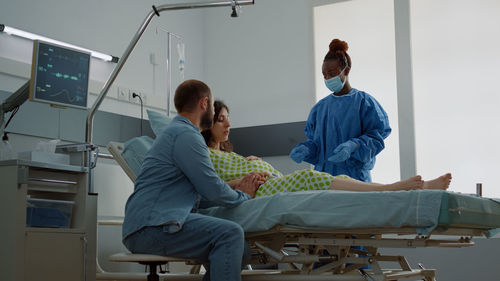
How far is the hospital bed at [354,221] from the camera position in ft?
6.51

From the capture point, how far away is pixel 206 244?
220 cm

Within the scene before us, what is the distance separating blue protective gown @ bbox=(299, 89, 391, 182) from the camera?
10.4ft

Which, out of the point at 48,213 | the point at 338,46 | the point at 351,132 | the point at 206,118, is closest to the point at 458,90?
the point at 338,46

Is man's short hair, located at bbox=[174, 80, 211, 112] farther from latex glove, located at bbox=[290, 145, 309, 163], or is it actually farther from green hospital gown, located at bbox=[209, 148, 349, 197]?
latex glove, located at bbox=[290, 145, 309, 163]

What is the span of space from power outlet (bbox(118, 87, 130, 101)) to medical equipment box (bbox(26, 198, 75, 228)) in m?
1.76

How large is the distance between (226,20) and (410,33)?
1832mm

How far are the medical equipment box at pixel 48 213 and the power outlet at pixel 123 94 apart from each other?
1764mm

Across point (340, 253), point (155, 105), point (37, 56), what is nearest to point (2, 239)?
point (37, 56)

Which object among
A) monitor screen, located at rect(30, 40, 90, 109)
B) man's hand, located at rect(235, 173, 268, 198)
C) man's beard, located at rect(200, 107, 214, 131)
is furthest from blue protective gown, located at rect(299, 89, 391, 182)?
monitor screen, located at rect(30, 40, 90, 109)

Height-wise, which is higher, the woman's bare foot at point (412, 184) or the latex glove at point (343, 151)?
the latex glove at point (343, 151)

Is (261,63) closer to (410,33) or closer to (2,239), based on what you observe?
(410,33)

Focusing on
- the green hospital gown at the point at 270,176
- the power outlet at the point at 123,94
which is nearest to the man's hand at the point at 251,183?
the green hospital gown at the point at 270,176

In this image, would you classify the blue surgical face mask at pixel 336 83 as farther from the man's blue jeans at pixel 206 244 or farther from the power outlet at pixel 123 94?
the power outlet at pixel 123 94

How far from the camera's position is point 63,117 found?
4.11 metres
